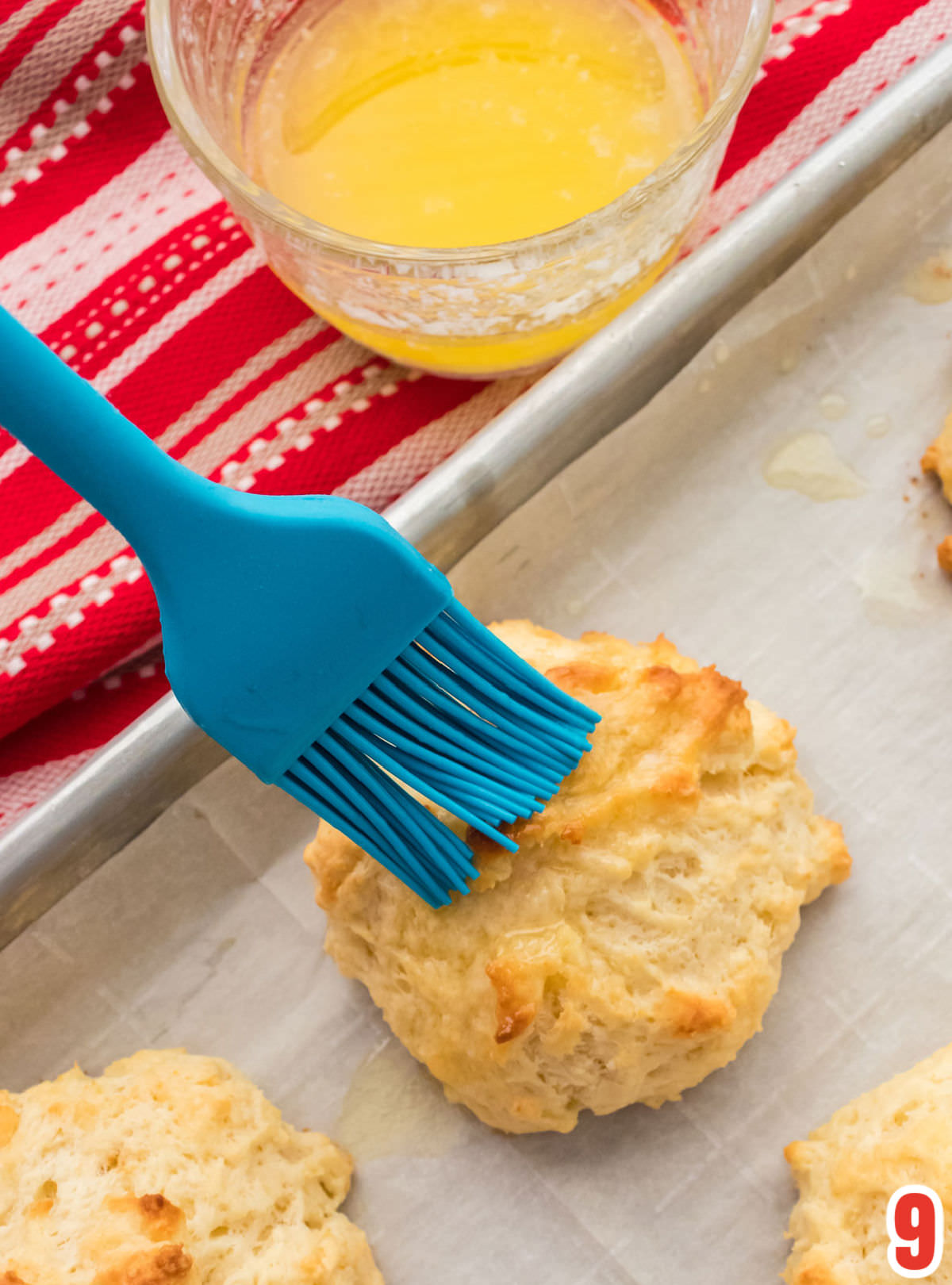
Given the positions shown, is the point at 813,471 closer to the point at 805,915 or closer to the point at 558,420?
the point at 558,420

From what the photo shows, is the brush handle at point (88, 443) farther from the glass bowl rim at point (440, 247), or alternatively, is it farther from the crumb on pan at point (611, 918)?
the crumb on pan at point (611, 918)

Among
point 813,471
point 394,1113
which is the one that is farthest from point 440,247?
point 394,1113

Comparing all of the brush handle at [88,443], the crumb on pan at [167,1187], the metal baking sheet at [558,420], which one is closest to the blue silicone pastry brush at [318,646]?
the brush handle at [88,443]

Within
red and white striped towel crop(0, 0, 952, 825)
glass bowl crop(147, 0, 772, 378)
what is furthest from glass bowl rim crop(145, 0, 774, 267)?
red and white striped towel crop(0, 0, 952, 825)

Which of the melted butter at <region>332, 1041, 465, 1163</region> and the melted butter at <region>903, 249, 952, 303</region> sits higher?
the melted butter at <region>903, 249, 952, 303</region>

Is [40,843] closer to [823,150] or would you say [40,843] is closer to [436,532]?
[436,532]

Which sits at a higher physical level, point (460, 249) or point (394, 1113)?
point (460, 249)

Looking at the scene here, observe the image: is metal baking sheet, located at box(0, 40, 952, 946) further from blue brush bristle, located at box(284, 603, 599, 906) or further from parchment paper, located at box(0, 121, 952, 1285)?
blue brush bristle, located at box(284, 603, 599, 906)
